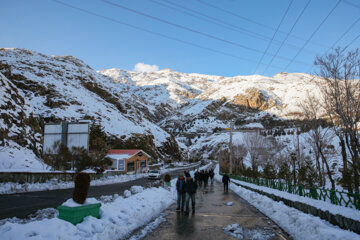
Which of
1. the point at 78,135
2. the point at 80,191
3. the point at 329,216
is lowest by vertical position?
the point at 329,216

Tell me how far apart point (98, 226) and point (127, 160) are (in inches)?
1725

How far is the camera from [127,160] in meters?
49.0

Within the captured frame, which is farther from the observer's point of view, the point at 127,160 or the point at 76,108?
the point at 76,108

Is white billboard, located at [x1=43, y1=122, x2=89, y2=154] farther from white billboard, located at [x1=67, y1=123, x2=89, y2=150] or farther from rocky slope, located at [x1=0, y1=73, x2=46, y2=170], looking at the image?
rocky slope, located at [x1=0, y1=73, x2=46, y2=170]

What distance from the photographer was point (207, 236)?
6.91 m

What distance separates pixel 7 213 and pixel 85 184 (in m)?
5.38

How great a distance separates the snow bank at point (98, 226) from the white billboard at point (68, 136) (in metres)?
27.2

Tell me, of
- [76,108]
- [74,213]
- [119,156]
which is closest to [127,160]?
[119,156]

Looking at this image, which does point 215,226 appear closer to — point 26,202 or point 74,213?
point 74,213

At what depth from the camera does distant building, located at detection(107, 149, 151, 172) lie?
47.7 m

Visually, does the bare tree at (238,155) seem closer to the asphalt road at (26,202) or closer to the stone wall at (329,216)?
the asphalt road at (26,202)

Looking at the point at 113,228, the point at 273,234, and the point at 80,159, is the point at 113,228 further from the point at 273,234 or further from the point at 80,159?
the point at 80,159

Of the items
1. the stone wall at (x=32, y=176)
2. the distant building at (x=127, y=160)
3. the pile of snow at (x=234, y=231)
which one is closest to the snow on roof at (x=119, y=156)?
the distant building at (x=127, y=160)

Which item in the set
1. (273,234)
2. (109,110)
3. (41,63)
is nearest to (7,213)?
(273,234)
